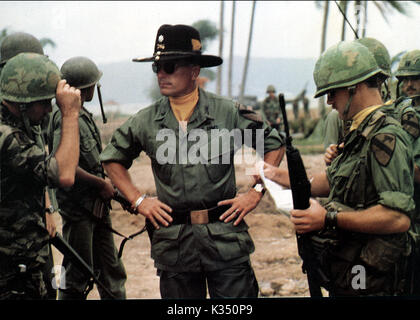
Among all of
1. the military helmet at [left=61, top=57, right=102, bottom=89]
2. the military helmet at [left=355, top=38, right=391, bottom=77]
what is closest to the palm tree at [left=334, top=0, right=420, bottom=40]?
the military helmet at [left=355, top=38, right=391, bottom=77]

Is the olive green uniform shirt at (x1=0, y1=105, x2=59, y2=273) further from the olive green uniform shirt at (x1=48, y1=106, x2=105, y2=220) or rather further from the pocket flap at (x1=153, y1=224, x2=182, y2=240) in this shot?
the olive green uniform shirt at (x1=48, y1=106, x2=105, y2=220)

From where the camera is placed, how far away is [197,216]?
2.80 metres

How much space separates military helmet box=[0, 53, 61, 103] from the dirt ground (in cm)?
255

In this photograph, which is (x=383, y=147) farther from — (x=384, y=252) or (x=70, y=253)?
(x=70, y=253)

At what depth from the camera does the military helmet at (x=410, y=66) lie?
3.58 m

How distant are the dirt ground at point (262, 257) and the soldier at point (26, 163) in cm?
205

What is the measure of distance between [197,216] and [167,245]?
0.85 feet

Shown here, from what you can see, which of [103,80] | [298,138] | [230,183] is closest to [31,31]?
[103,80]

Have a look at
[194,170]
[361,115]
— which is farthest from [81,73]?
[361,115]

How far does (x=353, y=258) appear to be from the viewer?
2449mm

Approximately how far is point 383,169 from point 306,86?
15416mm

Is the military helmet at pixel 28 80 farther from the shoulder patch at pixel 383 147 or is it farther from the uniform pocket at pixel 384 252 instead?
the uniform pocket at pixel 384 252

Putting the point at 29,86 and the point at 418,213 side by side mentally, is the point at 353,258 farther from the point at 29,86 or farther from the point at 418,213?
the point at 29,86

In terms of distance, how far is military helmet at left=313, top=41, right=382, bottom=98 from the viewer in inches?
94.8
